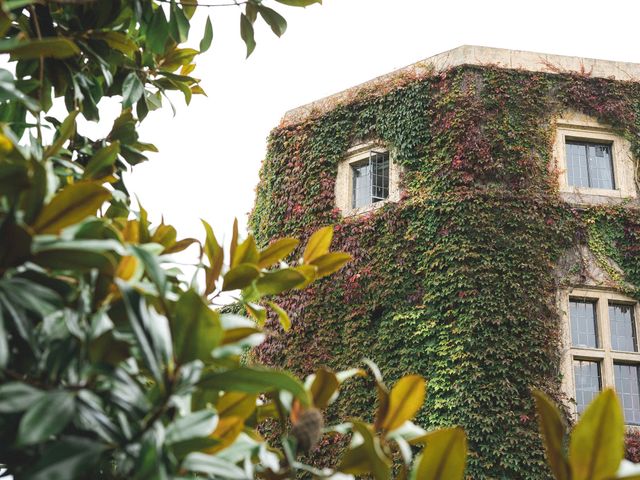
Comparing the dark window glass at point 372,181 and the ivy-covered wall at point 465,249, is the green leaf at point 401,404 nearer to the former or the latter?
the ivy-covered wall at point 465,249

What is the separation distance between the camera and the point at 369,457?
2.73 ft

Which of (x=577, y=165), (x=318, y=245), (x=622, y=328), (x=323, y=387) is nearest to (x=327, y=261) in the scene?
(x=318, y=245)

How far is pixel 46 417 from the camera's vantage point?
64 centimetres

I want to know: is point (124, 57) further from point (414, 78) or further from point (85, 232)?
point (414, 78)

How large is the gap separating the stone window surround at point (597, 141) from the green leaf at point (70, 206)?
9421mm

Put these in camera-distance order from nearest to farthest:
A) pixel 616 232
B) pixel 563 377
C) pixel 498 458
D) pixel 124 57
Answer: pixel 124 57
pixel 498 458
pixel 563 377
pixel 616 232

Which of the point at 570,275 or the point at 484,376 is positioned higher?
the point at 570,275

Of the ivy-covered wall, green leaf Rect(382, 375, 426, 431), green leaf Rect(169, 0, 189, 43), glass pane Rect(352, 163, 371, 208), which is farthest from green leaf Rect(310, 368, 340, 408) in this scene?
glass pane Rect(352, 163, 371, 208)

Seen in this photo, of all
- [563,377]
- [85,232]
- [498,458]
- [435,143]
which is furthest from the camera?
[435,143]

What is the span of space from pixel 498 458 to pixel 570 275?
2.76 m

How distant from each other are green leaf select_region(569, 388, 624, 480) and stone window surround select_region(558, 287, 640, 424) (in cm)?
830

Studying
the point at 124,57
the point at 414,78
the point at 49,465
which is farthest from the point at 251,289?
the point at 414,78

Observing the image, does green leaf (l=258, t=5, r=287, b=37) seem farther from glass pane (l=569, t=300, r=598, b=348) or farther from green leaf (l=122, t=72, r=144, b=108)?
glass pane (l=569, t=300, r=598, b=348)

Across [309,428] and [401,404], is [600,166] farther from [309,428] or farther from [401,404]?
[309,428]
